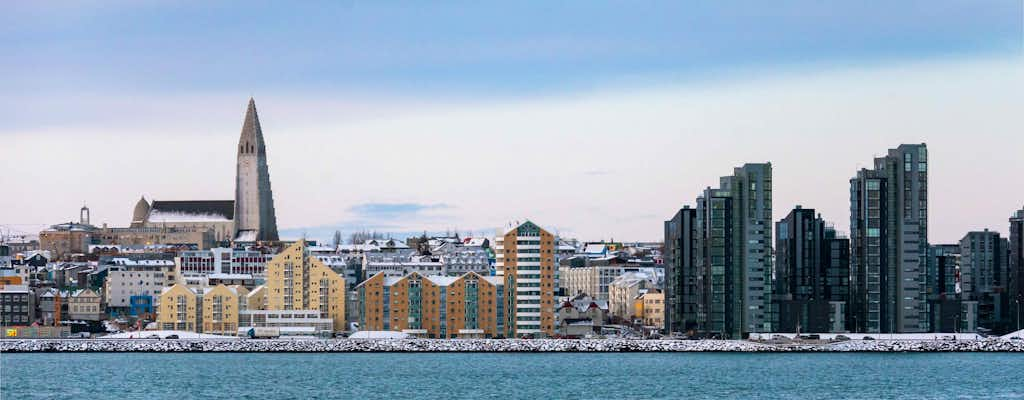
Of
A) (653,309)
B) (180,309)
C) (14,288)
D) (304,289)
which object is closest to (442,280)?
(304,289)

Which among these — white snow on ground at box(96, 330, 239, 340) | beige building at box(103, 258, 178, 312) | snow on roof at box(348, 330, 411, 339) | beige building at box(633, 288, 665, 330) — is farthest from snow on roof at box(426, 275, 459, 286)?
beige building at box(103, 258, 178, 312)

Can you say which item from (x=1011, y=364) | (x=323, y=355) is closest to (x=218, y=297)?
(x=323, y=355)

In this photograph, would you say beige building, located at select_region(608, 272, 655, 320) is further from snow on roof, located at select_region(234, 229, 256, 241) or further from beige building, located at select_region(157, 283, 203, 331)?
snow on roof, located at select_region(234, 229, 256, 241)

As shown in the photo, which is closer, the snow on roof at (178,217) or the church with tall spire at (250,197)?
the church with tall spire at (250,197)

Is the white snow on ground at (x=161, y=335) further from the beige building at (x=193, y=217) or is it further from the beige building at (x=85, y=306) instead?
the beige building at (x=193, y=217)

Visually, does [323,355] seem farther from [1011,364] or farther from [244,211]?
[244,211]

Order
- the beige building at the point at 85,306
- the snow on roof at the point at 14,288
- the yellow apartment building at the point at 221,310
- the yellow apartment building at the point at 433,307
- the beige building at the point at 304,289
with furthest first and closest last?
the beige building at the point at 85,306 < the snow on roof at the point at 14,288 < the yellow apartment building at the point at 221,310 < the beige building at the point at 304,289 < the yellow apartment building at the point at 433,307

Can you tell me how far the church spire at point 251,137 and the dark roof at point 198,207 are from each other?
41.6 ft

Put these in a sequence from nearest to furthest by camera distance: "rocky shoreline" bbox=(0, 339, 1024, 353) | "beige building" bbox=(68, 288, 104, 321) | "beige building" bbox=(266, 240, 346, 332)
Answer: "rocky shoreline" bbox=(0, 339, 1024, 353) < "beige building" bbox=(266, 240, 346, 332) < "beige building" bbox=(68, 288, 104, 321)

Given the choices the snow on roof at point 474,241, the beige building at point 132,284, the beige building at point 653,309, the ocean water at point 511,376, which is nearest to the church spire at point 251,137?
the snow on roof at point 474,241

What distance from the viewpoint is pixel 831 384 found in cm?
8456

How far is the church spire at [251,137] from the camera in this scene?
17912cm

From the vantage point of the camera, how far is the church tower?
589 feet

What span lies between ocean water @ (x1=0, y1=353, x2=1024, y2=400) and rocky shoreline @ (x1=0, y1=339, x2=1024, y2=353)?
2078 mm
